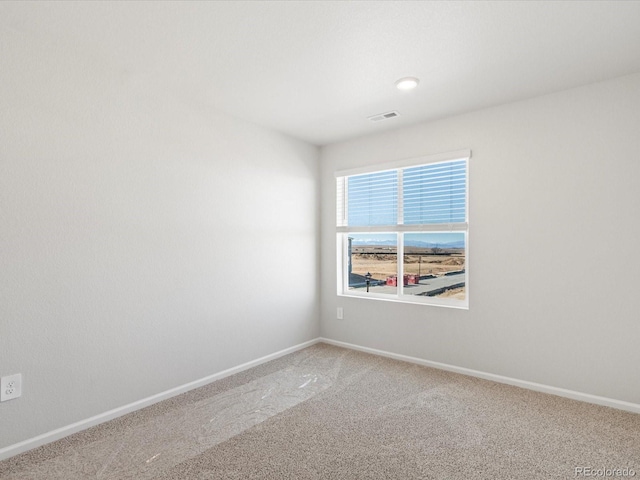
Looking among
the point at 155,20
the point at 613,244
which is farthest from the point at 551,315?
the point at 155,20

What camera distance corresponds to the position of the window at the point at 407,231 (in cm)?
330

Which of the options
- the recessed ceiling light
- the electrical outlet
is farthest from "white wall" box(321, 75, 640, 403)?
the electrical outlet

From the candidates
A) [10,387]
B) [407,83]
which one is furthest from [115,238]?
[407,83]

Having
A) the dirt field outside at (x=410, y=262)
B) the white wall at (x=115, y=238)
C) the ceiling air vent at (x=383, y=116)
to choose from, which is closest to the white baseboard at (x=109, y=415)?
the white wall at (x=115, y=238)

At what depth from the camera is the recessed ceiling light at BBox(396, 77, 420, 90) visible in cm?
252

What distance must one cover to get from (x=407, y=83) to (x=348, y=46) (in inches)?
25.2

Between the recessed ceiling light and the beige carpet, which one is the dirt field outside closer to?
the beige carpet

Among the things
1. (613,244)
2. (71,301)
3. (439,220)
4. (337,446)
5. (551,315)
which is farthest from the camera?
(439,220)

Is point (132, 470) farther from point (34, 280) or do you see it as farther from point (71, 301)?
point (34, 280)

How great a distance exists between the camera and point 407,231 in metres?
3.60

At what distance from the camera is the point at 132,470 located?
6.04 ft

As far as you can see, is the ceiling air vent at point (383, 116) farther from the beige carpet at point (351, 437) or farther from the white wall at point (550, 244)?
the beige carpet at point (351, 437)

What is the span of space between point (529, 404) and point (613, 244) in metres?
1.30

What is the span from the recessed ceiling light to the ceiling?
49 mm
